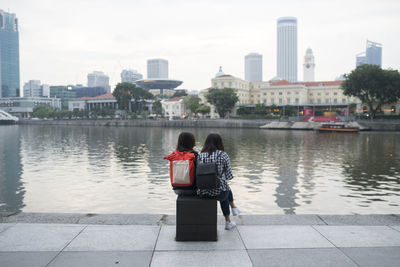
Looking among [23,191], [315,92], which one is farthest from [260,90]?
[23,191]

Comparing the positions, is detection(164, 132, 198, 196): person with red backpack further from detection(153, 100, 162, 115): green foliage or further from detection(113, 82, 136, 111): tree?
detection(153, 100, 162, 115): green foliage

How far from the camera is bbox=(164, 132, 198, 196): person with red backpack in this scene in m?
6.77

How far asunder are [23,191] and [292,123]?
78918mm

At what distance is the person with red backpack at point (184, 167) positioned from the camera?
22.2 feet

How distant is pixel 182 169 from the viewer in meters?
6.78

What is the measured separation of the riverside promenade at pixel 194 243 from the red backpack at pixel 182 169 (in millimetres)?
1149

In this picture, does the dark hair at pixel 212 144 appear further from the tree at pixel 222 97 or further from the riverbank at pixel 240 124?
the tree at pixel 222 97

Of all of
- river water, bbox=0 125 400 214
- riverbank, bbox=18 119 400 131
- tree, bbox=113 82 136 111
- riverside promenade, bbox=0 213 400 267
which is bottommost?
river water, bbox=0 125 400 214

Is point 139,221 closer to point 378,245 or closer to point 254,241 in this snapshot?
point 254,241

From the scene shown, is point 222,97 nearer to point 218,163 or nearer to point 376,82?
point 376,82

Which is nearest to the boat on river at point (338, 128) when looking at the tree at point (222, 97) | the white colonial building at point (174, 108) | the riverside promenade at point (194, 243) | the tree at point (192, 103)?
the tree at point (222, 97)

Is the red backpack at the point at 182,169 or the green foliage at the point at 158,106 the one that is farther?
the green foliage at the point at 158,106

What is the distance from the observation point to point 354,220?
8.09 m

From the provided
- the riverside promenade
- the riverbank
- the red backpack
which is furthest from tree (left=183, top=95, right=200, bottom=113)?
the red backpack
